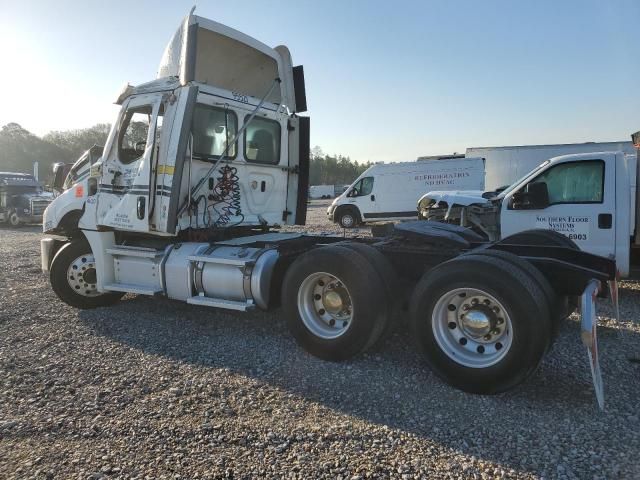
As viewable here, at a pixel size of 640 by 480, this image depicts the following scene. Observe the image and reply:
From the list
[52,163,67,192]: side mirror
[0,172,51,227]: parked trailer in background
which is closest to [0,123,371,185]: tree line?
[0,172,51,227]: parked trailer in background

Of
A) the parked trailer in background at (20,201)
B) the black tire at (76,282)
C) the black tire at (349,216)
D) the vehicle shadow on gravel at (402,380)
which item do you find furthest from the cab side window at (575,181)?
the parked trailer in background at (20,201)

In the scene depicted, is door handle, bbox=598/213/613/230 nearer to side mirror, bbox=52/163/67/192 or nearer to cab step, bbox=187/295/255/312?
cab step, bbox=187/295/255/312

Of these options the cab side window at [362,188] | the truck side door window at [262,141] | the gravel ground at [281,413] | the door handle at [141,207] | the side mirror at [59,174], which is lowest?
the gravel ground at [281,413]

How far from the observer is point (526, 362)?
3496 mm

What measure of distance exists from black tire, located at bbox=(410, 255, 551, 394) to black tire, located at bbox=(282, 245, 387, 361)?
0.40 meters

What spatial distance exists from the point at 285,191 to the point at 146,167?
223 centimetres

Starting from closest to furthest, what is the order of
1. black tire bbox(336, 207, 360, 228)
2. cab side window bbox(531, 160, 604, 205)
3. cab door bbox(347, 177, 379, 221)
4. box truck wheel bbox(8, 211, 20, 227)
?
cab side window bbox(531, 160, 604, 205) < cab door bbox(347, 177, 379, 221) < black tire bbox(336, 207, 360, 228) < box truck wheel bbox(8, 211, 20, 227)

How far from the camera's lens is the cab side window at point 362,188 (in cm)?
2017

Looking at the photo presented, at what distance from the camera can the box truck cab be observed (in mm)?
6699

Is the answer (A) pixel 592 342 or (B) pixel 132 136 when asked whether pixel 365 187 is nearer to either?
(B) pixel 132 136

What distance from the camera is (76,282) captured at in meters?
6.56

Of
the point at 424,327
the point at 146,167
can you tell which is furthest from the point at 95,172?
the point at 424,327

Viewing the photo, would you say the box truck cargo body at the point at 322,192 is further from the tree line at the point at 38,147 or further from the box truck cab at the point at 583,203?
the box truck cab at the point at 583,203

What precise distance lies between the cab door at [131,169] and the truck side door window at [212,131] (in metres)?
0.48
